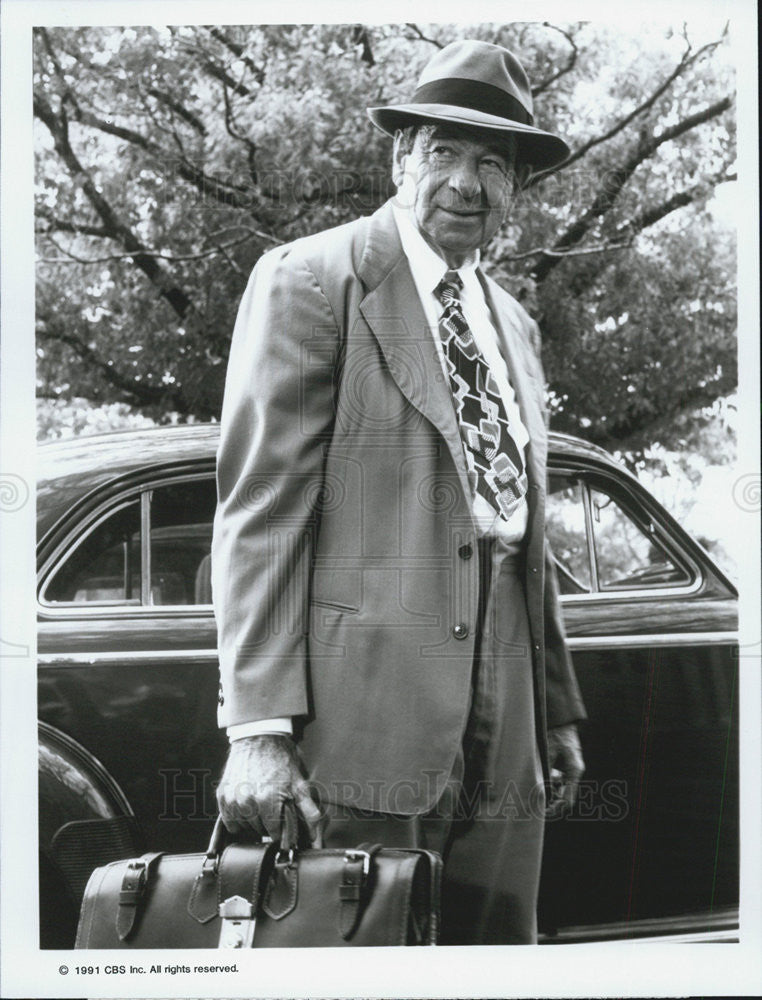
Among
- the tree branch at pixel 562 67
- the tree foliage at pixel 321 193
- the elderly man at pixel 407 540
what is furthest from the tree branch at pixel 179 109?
the tree branch at pixel 562 67

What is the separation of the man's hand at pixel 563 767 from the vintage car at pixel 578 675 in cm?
3

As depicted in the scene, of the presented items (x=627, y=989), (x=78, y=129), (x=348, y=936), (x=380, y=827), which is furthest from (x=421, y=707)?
(x=78, y=129)

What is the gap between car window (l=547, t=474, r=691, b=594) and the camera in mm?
3053

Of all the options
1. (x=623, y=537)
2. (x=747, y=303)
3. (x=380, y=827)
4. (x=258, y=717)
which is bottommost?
(x=380, y=827)

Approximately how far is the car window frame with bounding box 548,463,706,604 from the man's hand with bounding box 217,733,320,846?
98 centimetres

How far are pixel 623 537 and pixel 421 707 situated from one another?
74cm

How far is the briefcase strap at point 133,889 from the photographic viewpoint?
2834 millimetres

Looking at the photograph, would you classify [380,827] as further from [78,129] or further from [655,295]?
[78,129]

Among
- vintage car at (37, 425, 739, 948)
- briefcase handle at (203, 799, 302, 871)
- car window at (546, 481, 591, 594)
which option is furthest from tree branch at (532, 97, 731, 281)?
briefcase handle at (203, 799, 302, 871)

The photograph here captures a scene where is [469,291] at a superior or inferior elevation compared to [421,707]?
superior

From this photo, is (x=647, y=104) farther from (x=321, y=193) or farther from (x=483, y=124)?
(x=321, y=193)

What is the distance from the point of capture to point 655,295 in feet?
10.4

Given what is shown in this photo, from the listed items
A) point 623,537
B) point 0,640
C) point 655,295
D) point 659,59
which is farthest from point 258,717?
point 659,59

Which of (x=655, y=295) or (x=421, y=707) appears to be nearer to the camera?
(x=421, y=707)
